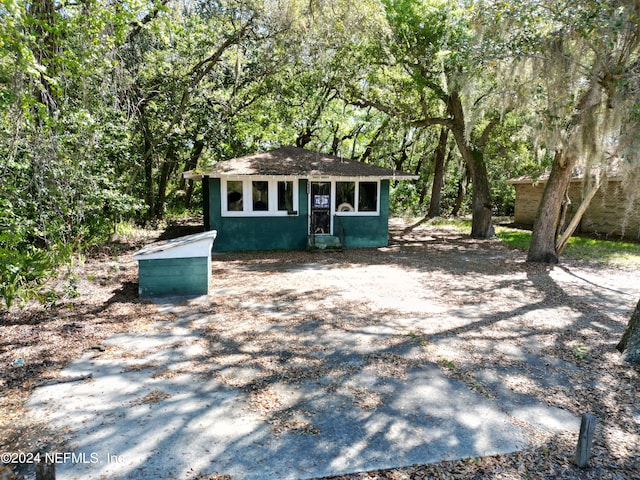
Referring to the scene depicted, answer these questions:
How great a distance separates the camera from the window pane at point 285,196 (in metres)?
12.1

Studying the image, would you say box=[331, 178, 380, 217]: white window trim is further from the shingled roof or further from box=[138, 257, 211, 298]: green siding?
box=[138, 257, 211, 298]: green siding

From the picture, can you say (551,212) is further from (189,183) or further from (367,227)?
(189,183)

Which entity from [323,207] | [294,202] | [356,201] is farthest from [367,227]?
[294,202]

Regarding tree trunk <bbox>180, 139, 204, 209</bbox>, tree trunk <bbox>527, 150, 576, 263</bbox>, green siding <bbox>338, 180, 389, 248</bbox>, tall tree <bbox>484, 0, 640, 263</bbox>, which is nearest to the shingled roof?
green siding <bbox>338, 180, 389, 248</bbox>

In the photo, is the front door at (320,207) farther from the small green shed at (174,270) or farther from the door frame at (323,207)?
the small green shed at (174,270)

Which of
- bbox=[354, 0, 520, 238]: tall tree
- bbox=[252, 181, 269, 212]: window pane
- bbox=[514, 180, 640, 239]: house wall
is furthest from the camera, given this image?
bbox=[514, 180, 640, 239]: house wall

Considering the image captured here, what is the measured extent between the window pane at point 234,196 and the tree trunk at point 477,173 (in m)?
7.88

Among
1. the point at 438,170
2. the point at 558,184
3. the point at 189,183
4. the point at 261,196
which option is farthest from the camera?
the point at 189,183

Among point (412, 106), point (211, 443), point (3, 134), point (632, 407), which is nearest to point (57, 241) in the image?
point (3, 134)

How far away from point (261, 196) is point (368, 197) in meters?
3.21

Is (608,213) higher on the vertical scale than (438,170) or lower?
lower

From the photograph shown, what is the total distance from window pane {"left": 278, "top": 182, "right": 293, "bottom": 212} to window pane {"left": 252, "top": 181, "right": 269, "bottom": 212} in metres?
0.37

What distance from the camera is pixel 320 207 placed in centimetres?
1249

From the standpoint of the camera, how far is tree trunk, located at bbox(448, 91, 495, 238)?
14531mm
